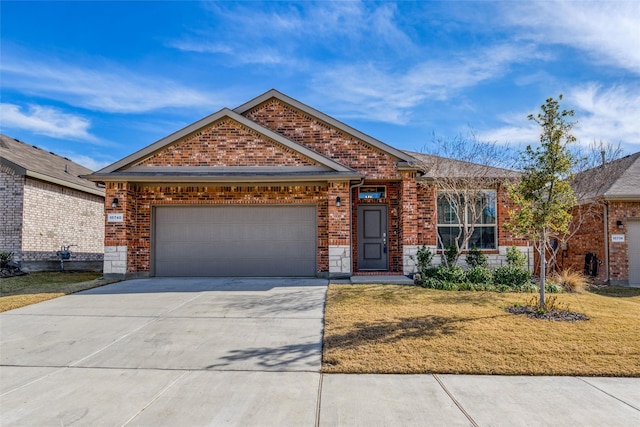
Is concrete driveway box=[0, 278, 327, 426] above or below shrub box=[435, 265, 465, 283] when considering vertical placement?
below

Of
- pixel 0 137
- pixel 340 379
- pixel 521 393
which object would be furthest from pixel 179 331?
pixel 0 137

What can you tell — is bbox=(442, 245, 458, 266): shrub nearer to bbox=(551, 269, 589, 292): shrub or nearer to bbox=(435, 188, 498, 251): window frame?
bbox=(435, 188, 498, 251): window frame

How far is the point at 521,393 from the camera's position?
4336mm

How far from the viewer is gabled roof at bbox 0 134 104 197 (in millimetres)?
13398

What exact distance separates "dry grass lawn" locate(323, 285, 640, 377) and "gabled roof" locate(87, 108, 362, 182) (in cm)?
396

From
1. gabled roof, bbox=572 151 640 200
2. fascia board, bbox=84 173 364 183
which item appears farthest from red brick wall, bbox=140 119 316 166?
gabled roof, bbox=572 151 640 200

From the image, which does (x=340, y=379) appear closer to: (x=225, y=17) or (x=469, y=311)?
(x=469, y=311)

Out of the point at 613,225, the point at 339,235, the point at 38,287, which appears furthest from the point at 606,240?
the point at 38,287

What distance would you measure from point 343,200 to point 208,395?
7733 millimetres

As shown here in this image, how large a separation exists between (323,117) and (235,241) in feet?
15.1

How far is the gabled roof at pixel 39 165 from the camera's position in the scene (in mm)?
13398

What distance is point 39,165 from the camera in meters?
14.9

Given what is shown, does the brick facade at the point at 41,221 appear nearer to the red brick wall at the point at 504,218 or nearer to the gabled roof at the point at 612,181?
the red brick wall at the point at 504,218

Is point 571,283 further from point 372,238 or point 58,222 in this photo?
point 58,222
